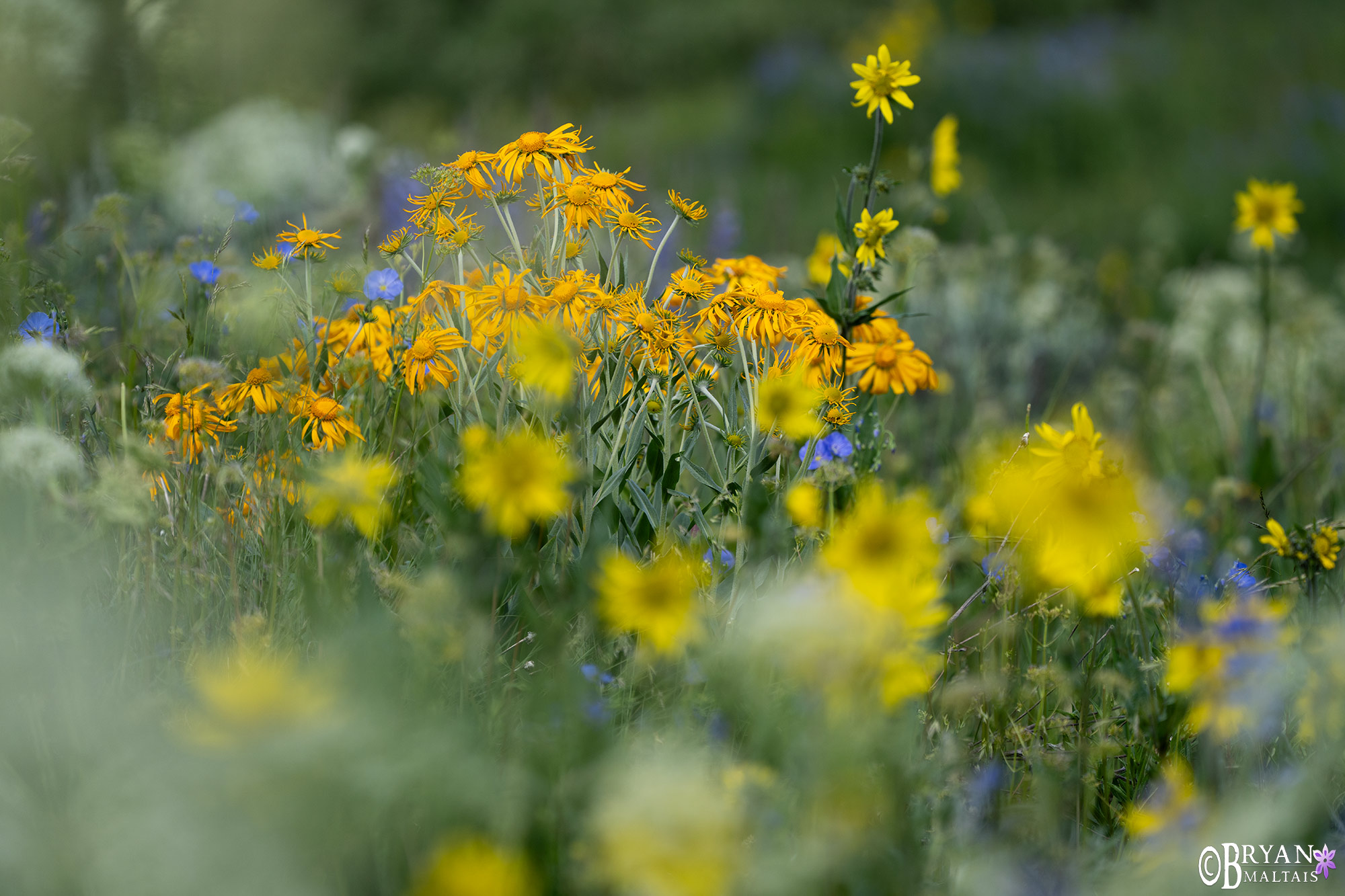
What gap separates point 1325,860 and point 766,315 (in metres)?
0.92

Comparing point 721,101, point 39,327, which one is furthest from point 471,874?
point 721,101

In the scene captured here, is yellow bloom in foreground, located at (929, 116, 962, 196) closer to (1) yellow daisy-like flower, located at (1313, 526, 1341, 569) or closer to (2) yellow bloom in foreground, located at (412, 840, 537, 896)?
(1) yellow daisy-like flower, located at (1313, 526, 1341, 569)

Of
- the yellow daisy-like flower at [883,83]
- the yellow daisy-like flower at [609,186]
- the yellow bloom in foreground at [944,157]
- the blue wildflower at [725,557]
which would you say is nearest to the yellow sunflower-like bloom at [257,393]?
the yellow daisy-like flower at [609,186]

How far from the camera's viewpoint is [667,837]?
67 centimetres

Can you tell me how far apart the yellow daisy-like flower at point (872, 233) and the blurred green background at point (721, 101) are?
3.90ft

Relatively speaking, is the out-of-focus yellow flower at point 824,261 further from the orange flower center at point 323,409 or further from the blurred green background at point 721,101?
the orange flower center at point 323,409

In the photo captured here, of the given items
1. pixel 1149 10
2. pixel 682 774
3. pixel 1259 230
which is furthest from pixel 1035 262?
pixel 1149 10

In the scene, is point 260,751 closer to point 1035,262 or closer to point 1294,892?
point 1294,892

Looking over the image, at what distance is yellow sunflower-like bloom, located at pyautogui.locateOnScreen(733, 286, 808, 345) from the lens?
1.36 meters

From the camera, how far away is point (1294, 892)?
0.78 m

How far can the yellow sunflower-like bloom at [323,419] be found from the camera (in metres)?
1.36

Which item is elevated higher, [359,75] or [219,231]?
[359,75]

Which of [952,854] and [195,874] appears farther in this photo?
[952,854]

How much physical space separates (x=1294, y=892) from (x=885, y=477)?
1585 mm
